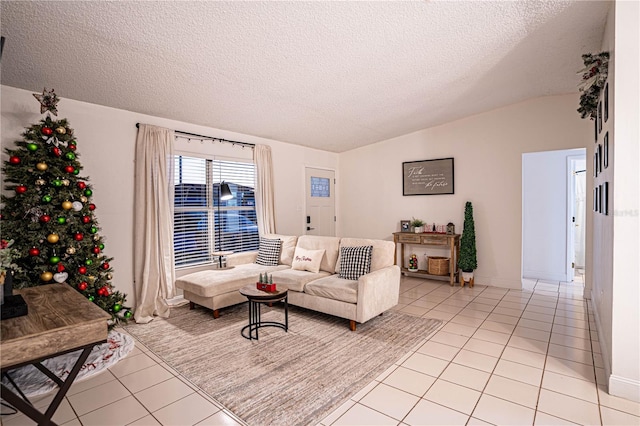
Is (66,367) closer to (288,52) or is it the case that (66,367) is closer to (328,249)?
(328,249)

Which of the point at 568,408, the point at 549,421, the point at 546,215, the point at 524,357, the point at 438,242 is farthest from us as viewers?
the point at 546,215

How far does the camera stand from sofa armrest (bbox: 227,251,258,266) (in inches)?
190

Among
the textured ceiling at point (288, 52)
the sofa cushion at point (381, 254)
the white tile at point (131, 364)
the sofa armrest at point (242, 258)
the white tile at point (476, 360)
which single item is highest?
the textured ceiling at point (288, 52)

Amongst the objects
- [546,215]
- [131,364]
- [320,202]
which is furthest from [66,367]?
[546,215]

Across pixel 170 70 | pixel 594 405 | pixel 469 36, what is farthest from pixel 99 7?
pixel 594 405

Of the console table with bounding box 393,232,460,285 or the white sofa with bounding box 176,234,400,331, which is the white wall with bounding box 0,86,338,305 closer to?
the white sofa with bounding box 176,234,400,331

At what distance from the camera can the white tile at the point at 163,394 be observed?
2.30 meters

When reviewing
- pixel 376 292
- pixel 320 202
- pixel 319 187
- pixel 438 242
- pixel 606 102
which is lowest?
pixel 376 292

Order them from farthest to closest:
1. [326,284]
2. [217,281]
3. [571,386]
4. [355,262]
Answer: [217,281] < [355,262] < [326,284] < [571,386]

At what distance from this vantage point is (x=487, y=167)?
5.47 meters

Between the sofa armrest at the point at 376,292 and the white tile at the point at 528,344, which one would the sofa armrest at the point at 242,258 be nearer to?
the sofa armrest at the point at 376,292

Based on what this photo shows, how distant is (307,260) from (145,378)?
2278 millimetres

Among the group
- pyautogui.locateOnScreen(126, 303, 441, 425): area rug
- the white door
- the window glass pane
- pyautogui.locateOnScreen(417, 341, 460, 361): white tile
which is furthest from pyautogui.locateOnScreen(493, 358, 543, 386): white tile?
the window glass pane

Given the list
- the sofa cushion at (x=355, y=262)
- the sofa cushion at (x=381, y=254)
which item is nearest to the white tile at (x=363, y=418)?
the sofa cushion at (x=355, y=262)
